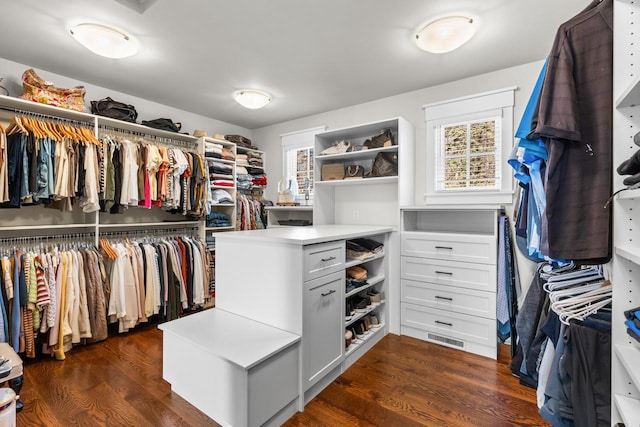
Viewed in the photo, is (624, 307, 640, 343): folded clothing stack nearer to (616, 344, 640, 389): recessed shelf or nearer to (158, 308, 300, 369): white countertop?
(616, 344, 640, 389): recessed shelf

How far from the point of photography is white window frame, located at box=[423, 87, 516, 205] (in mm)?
2691

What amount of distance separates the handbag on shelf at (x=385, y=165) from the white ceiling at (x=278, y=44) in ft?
2.46

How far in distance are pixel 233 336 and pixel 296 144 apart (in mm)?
3039

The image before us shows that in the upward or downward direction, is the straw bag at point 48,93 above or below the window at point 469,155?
above

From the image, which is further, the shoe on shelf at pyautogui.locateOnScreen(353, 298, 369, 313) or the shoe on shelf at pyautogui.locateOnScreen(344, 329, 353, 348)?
the shoe on shelf at pyautogui.locateOnScreen(353, 298, 369, 313)

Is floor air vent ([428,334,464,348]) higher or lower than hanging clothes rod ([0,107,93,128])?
lower

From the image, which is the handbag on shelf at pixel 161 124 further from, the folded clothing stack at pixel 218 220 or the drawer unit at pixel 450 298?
the drawer unit at pixel 450 298

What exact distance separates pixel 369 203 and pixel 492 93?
162 cm

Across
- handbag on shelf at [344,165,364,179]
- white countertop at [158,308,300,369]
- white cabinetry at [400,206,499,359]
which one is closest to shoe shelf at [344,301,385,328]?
white cabinetry at [400,206,499,359]

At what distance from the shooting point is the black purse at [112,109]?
2898mm

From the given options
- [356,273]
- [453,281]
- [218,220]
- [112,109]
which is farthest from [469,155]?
[112,109]

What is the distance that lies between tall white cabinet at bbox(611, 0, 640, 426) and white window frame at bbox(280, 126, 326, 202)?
3170 millimetres

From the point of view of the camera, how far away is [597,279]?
137cm

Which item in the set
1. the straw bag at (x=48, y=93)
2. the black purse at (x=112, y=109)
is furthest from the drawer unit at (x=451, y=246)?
the straw bag at (x=48, y=93)
